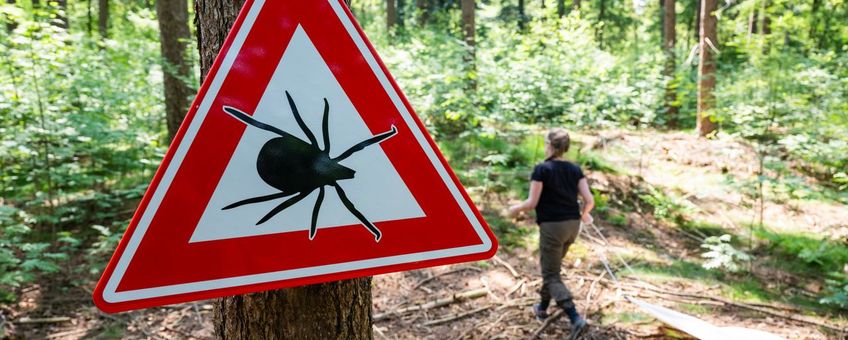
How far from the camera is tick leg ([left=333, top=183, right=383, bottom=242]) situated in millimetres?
1158

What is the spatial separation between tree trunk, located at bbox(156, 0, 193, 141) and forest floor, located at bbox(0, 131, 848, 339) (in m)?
3.49

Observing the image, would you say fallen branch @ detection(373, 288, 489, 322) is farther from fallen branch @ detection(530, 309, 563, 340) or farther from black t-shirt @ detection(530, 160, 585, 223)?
black t-shirt @ detection(530, 160, 585, 223)

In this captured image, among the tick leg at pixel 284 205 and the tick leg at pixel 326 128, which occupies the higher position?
the tick leg at pixel 326 128

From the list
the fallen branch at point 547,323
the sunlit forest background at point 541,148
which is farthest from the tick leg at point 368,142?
the sunlit forest background at point 541,148

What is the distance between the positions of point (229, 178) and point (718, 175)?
916 centimetres

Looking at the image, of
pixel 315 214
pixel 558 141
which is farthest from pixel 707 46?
pixel 315 214

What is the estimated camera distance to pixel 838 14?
43.7ft

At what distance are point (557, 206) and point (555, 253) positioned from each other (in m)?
0.43

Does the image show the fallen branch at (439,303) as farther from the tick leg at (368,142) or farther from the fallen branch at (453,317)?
the tick leg at (368,142)

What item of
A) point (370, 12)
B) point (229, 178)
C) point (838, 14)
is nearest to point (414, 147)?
point (229, 178)

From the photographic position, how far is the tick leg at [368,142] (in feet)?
3.82

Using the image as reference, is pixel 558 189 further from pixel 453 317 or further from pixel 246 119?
pixel 246 119

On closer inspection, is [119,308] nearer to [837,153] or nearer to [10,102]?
[10,102]

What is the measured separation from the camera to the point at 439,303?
4.58 m
